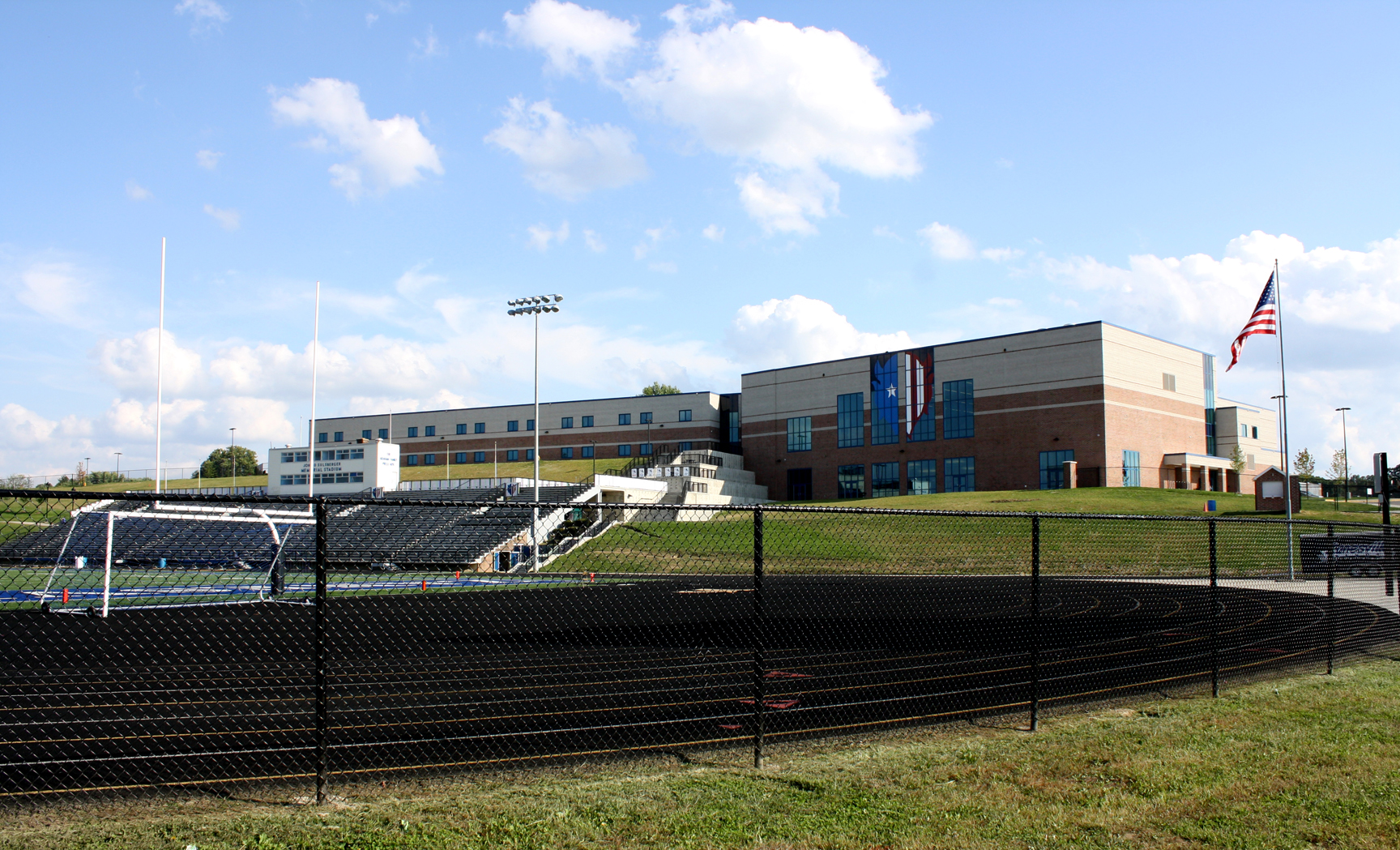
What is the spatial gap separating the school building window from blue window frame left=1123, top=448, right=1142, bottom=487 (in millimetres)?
25076

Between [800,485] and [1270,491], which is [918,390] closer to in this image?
[800,485]

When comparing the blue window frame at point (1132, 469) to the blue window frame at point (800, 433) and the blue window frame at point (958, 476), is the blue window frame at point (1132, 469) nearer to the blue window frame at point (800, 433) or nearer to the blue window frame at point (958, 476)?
the blue window frame at point (958, 476)

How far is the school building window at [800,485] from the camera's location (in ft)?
251

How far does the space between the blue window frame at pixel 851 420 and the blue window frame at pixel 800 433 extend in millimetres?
2920

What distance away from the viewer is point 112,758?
7801 mm

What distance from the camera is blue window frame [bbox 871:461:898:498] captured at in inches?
2798

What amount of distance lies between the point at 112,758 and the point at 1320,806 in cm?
987

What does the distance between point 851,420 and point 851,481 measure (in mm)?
5260

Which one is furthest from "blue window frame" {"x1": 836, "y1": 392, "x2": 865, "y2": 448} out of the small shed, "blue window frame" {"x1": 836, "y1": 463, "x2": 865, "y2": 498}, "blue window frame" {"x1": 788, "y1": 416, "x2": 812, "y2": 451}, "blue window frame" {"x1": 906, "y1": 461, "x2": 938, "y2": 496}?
the small shed

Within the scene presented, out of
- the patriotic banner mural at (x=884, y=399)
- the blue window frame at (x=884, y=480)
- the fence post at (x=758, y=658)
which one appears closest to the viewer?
the fence post at (x=758, y=658)

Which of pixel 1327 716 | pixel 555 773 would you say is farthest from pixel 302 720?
pixel 1327 716

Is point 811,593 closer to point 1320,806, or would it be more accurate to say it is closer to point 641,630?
point 641,630

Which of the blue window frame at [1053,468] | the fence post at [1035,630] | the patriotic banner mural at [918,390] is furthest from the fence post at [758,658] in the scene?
the patriotic banner mural at [918,390]

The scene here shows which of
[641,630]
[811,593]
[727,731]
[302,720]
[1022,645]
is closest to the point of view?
[727,731]
